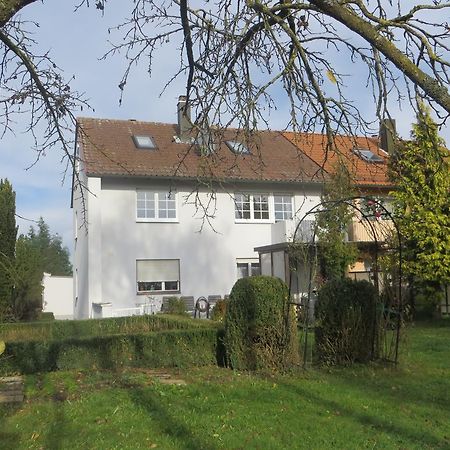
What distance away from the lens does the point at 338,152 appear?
6055 millimetres

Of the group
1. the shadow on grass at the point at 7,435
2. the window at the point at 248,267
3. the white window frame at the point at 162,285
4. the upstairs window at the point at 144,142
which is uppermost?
the upstairs window at the point at 144,142

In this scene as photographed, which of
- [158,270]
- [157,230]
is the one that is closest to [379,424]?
[158,270]

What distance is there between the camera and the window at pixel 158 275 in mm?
23578

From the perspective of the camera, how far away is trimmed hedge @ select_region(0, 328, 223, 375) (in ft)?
35.5

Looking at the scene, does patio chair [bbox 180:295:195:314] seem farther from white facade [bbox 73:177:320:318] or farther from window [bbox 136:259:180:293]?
window [bbox 136:259:180:293]

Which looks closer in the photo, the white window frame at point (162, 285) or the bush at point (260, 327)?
the bush at point (260, 327)

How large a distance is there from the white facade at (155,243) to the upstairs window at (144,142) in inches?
98.6

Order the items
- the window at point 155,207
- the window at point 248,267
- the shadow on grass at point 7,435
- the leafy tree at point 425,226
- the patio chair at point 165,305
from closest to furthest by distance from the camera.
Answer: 1. the shadow on grass at point 7,435
2. the leafy tree at point 425,226
3. the patio chair at point 165,305
4. the window at point 155,207
5. the window at point 248,267

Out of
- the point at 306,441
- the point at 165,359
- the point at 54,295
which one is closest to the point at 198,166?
the point at 306,441

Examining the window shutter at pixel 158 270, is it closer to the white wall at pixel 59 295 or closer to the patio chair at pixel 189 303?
the patio chair at pixel 189 303

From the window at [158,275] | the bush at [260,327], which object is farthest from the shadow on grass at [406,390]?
the window at [158,275]

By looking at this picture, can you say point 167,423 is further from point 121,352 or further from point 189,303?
point 189,303

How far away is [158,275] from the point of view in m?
23.8

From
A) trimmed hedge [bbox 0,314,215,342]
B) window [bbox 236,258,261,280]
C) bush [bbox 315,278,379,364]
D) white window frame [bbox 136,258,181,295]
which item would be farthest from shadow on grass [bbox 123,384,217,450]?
window [bbox 236,258,261,280]
